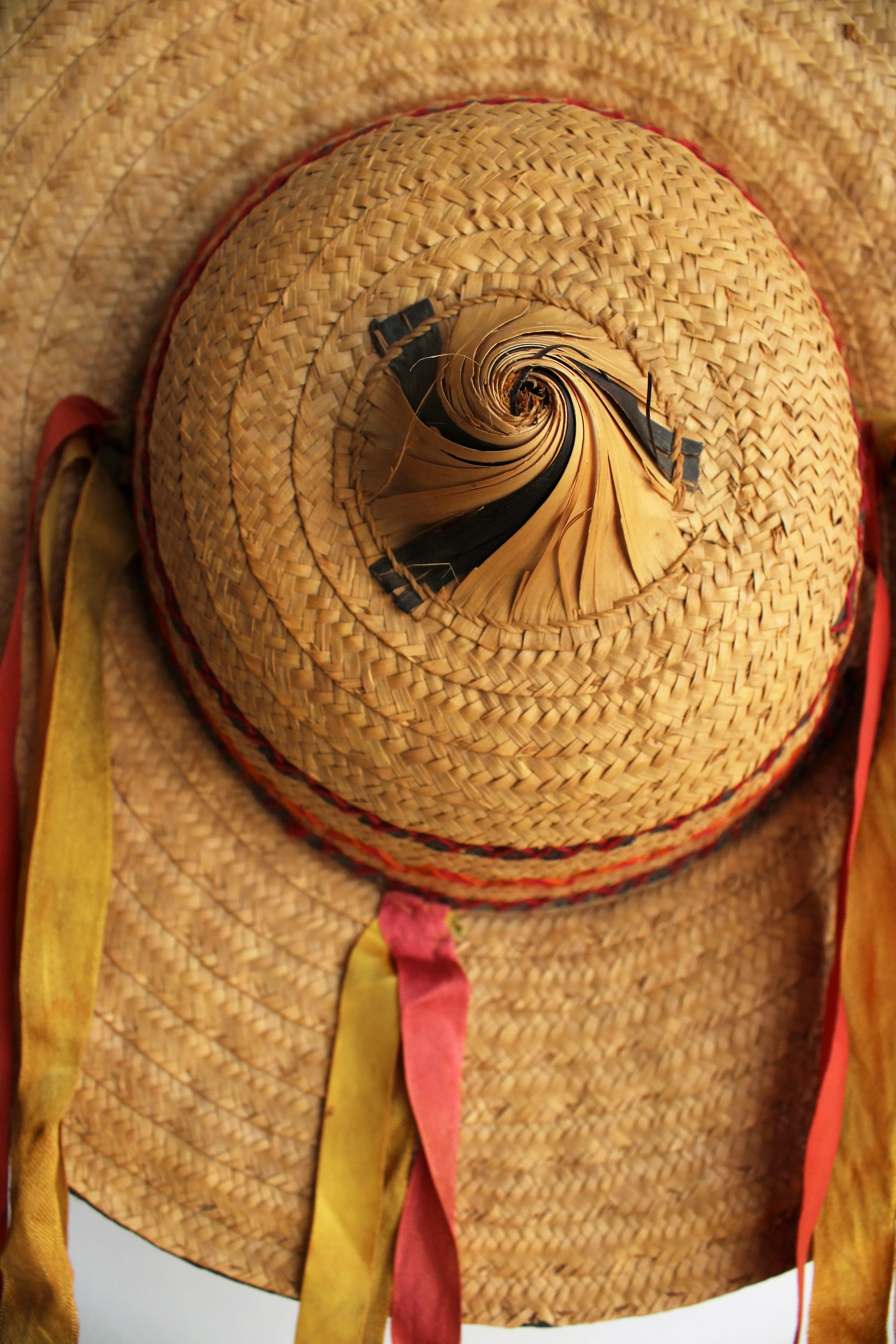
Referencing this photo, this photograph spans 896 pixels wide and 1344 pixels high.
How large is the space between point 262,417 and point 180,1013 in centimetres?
41

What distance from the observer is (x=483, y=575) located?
563 millimetres

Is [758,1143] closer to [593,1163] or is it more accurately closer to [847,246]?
[593,1163]

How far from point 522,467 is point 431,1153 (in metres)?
0.47

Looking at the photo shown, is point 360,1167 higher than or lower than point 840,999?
lower

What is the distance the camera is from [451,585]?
57cm

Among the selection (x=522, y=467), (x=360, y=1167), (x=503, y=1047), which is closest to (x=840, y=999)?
(x=503, y=1047)

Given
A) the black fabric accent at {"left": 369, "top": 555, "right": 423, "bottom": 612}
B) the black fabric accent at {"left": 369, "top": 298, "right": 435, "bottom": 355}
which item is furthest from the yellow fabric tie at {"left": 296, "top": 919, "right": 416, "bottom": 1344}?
the black fabric accent at {"left": 369, "top": 298, "right": 435, "bottom": 355}

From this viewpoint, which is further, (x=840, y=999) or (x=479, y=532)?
(x=840, y=999)

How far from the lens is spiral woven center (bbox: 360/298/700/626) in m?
0.51

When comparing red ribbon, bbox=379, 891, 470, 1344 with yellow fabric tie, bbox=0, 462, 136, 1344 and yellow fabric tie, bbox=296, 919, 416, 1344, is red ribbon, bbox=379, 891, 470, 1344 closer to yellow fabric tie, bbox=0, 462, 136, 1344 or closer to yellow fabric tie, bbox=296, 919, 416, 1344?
yellow fabric tie, bbox=296, 919, 416, 1344

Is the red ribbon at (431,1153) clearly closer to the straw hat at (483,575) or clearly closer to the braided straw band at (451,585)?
the straw hat at (483,575)

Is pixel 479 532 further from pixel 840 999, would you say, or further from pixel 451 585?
pixel 840 999

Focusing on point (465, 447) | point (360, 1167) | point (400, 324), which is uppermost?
point (400, 324)

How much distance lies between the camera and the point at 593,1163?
0.75 metres
